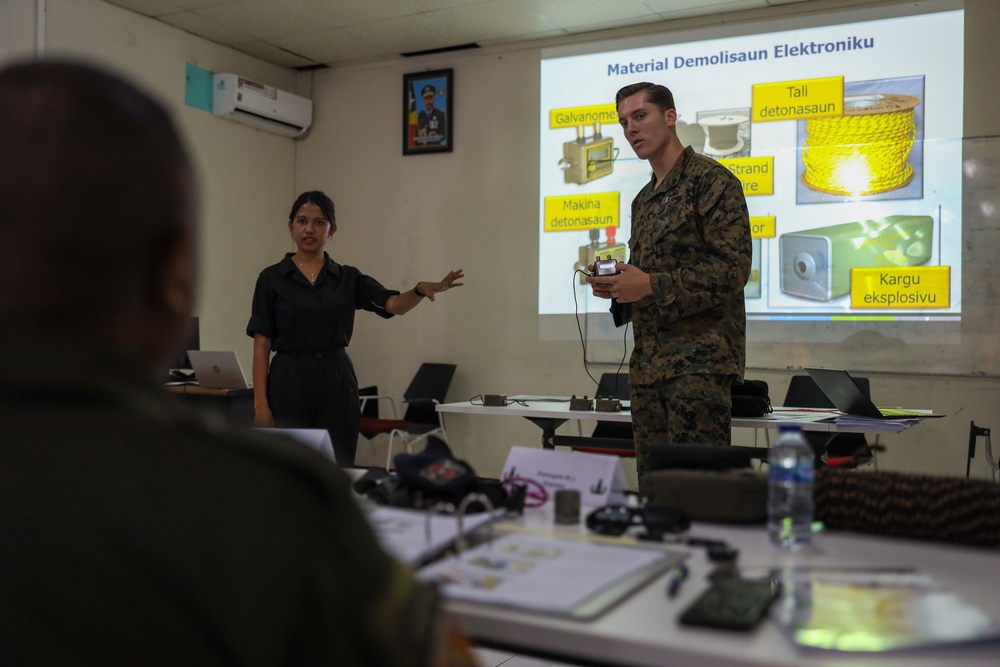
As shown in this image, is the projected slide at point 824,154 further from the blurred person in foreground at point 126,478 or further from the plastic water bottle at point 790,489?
the blurred person in foreground at point 126,478

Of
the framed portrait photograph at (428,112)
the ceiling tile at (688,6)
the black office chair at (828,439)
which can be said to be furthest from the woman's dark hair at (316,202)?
the framed portrait photograph at (428,112)

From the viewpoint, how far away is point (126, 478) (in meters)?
0.50

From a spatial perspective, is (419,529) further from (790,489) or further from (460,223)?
(460,223)

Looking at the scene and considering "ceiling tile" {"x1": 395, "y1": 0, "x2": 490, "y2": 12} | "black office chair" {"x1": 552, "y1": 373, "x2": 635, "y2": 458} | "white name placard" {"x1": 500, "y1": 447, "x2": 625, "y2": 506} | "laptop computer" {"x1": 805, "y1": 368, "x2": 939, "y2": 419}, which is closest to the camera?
"white name placard" {"x1": 500, "y1": 447, "x2": 625, "y2": 506}

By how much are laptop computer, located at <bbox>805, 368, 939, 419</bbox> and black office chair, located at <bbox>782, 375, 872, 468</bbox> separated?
0.48 ft

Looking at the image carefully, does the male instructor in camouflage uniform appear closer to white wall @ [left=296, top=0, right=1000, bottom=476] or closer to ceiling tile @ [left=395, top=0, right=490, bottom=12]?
ceiling tile @ [left=395, top=0, right=490, bottom=12]

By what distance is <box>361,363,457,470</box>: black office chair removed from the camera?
510 cm

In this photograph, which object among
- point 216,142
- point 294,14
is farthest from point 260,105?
point 294,14

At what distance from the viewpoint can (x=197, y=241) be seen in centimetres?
62

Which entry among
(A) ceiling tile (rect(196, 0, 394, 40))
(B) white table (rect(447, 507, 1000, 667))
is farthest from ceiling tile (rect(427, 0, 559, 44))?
(B) white table (rect(447, 507, 1000, 667))

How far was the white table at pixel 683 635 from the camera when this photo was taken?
0.84 meters

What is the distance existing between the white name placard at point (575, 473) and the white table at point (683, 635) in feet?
1.32

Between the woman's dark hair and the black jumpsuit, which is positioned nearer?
the black jumpsuit

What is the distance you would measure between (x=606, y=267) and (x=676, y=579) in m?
1.74
